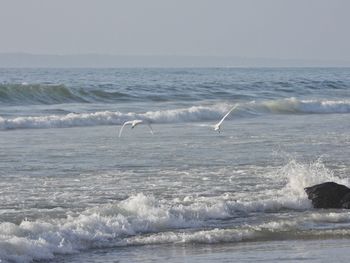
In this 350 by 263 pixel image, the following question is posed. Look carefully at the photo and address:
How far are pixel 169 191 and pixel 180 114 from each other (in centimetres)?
2108

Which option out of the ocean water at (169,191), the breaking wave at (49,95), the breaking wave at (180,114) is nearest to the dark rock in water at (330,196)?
the ocean water at (169,191)

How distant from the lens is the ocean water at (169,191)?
12500 mm

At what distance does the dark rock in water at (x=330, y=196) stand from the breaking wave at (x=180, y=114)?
16.6m

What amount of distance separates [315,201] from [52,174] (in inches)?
216

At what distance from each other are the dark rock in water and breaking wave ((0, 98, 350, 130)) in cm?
1664

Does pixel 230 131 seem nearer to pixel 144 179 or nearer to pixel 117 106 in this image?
pixel 144 179

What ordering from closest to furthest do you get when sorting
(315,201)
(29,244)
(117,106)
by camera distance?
(29,244)
(315,201)
(117,106)

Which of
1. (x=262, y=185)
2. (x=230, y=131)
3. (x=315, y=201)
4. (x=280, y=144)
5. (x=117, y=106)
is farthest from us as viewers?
(x=117, y=106)

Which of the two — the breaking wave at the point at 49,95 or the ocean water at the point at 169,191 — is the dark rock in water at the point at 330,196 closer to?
the ocean water at the point at 169,191

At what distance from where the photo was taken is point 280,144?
24.2 meters

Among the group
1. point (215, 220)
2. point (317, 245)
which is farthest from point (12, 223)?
point (317, 245)

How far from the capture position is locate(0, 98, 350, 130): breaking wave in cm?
3195

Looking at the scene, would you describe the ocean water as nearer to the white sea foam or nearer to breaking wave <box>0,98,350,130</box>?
the white sea foam

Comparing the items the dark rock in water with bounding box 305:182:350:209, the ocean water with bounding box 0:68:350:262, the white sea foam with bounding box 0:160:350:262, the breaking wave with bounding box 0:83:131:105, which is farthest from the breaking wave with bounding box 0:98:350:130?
the dark rock in water with bounding box 305:182:350:209
